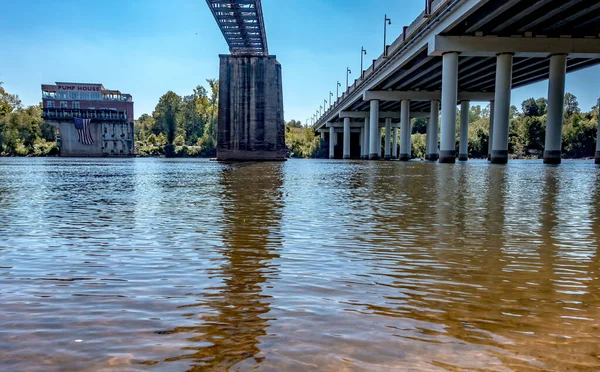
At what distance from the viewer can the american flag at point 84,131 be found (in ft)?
417

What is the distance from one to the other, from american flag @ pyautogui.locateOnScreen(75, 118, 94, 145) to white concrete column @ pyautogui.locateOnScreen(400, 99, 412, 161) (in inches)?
3269

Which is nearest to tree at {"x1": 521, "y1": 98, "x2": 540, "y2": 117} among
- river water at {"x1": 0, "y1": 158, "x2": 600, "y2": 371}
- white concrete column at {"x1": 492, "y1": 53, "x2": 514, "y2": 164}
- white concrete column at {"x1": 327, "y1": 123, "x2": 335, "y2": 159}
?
white concrete column at {"x1": 327, "y1": 123, "x2": 335, "y2": 159}

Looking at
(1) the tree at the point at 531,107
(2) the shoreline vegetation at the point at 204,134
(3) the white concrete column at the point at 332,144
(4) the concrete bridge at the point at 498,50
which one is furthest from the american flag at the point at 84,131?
(1) the tree at the point at 531,107

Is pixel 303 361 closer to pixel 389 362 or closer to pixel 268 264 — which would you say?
pixel 389 362

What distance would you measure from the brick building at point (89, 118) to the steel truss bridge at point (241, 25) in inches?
2888

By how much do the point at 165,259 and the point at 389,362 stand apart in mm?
3236

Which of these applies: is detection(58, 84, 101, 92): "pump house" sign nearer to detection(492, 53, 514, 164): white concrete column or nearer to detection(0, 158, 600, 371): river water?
detection(492, 53, 514, 164): white concrete column

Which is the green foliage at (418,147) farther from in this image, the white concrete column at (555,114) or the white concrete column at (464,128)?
the white concrete column at (555,114)

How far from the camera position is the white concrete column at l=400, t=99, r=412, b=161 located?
3147 inches

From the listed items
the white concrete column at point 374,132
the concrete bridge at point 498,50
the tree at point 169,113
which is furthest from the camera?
the tree at point 169,113

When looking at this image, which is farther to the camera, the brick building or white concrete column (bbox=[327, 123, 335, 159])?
the brick building

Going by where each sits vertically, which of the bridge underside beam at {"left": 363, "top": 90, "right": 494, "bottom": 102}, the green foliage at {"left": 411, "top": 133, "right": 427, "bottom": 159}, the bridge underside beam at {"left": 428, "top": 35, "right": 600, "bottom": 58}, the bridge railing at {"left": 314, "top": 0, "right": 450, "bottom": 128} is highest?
the bridge railing at {"left": 314, "top": 0, "right": 450, "bottom": 128}

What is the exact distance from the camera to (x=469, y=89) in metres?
76.8

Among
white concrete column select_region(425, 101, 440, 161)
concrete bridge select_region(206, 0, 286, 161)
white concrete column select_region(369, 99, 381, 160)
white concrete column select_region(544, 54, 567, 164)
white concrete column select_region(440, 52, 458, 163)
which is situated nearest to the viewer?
white concrete column select_region(544, 54, 567, 164)
